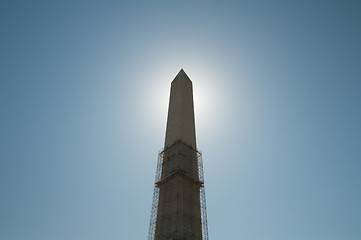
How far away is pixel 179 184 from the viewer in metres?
29.2

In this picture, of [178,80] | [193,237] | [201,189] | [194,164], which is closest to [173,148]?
[194,164]

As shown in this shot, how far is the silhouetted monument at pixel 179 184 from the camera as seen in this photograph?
26.6 metres

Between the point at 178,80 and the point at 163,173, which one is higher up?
the point at 178,80

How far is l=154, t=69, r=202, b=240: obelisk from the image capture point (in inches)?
1044

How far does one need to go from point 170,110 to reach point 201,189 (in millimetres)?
13679

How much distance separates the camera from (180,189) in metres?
28.8

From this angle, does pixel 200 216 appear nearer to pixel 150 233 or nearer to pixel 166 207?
pixel 166 207

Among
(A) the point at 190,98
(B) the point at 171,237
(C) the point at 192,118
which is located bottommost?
(B) the point at 171,237

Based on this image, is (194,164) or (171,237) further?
(194,164)

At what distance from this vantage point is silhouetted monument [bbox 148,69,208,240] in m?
26.6

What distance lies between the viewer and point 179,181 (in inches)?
1159

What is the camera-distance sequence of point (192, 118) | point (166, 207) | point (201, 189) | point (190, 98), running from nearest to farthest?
point (166, 207) < point (201, 189) < point (192, 118) < point (190, 98)

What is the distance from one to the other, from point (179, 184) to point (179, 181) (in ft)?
1.19

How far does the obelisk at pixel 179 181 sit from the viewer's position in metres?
26.5
